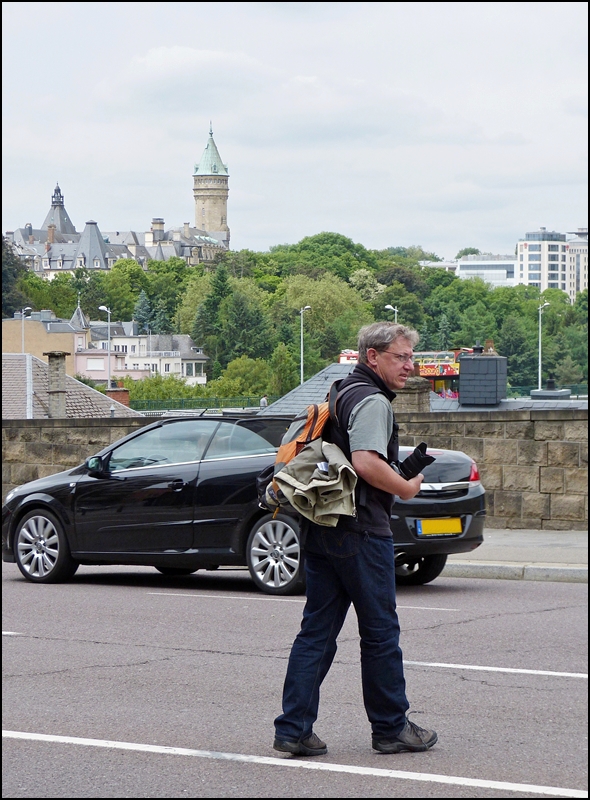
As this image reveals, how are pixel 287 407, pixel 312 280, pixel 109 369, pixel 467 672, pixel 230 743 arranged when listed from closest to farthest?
1. pixel 230 743
2. pixel 467 672
3. pixel 287 407
4. pixel 109 369
5. pixel 312 280

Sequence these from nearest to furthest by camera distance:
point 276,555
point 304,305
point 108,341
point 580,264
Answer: point 276,555 → point 580,264 → point 108,341 → point 304,305

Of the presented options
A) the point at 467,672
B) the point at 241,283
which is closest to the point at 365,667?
the point at 467,672

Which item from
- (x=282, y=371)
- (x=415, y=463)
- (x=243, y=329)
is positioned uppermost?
(x=243, y=329)

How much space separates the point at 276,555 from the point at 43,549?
2400mm

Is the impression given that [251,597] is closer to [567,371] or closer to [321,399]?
[321,399]

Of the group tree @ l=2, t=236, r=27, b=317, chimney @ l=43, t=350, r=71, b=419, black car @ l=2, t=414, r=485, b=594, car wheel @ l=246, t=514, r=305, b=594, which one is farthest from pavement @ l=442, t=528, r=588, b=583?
chimney @ l=43, t=350, r=71, b=419

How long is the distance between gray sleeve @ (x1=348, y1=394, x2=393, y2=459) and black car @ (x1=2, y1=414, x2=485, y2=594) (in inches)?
213

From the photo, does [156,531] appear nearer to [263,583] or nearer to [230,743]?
[263,583]

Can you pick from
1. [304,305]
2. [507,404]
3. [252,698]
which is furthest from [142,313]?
[252,698]

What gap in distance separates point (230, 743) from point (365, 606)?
41.0 inches

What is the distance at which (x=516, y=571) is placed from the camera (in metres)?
12.3

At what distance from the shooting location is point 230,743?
225 inches

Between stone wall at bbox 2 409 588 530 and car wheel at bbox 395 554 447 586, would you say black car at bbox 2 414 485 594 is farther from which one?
stone wall at bbox 2 409 588 530

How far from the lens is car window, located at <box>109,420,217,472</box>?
37.2 ft
